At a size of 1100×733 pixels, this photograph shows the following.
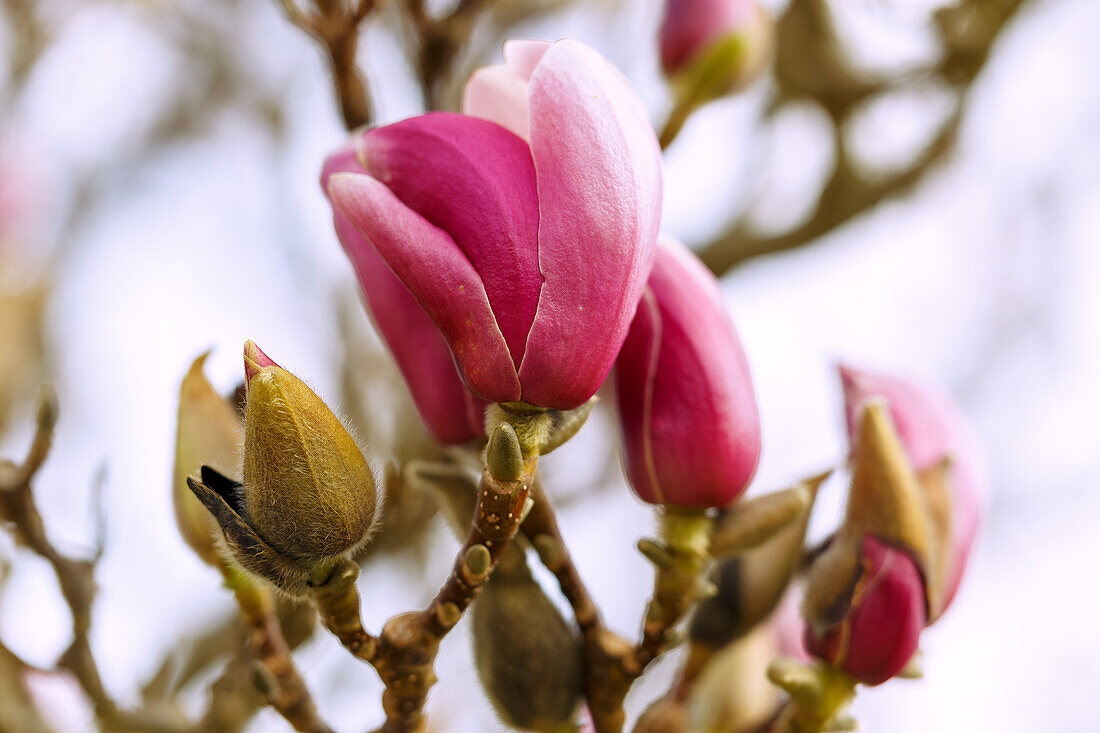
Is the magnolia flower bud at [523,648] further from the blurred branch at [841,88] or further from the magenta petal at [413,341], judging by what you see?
the blurred branch at [841,88]

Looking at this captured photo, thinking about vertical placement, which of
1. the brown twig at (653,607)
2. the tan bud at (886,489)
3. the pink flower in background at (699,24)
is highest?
the pink flower in background at (699,24)

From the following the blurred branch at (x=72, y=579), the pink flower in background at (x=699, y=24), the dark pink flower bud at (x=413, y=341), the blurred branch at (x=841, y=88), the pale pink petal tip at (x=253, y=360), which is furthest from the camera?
the blurred branch at (x=841, y=88)

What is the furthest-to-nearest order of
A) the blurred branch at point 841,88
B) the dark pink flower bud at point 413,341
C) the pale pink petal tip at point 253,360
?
1. the blurred branch at point 841,88
2. the dark pink flower bud at point 413,341
3. the pale pink petal tip at point 253,360

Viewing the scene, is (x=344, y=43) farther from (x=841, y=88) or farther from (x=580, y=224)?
(x=841, y=88)

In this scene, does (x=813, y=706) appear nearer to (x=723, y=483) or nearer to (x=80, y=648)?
(x=723, y=483)

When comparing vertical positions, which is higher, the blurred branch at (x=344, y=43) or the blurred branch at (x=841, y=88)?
the blurred branch at (x=344, y=43)

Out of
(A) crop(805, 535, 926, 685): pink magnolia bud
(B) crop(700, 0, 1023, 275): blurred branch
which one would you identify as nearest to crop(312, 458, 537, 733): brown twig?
(A) crop(805, 535, 926, 685): pink magnolia bud

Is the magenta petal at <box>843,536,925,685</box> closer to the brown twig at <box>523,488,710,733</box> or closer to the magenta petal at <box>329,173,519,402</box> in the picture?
the brown twig at <box>523,488,710,733</box>

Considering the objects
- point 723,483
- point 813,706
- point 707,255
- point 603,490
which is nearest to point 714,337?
point 723,483

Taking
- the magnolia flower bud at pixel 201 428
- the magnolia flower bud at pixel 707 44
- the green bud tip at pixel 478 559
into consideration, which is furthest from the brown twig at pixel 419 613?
the magnolia flower bud at pixel 707 44
